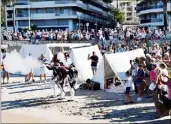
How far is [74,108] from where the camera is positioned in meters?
15.6

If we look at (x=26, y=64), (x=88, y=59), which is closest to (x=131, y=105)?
(x=88, y=59)

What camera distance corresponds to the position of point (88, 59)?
2312cm

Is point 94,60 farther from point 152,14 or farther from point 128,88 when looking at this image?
point 152,14

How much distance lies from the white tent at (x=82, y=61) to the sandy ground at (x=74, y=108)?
2.83 m

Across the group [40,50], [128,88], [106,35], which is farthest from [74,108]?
[106,35]

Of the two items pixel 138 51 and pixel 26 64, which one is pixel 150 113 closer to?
pixel 138 51

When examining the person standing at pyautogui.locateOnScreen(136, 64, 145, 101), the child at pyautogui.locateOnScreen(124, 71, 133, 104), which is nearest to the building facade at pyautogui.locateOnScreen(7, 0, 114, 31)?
the person standing at pyautogui.locateOnScreen(136, 64, 145, 101)

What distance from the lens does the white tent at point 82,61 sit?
894 inches

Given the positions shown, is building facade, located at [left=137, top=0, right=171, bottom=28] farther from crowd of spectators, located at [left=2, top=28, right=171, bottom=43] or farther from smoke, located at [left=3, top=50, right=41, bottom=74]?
smoke, located at [left=3, top=50, right=41, bottom=74]

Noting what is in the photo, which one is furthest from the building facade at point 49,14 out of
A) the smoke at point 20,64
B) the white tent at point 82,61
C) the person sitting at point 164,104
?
the person sitting at point 164,104

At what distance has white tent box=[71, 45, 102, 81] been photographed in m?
22.7

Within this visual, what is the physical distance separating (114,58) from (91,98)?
293 cm

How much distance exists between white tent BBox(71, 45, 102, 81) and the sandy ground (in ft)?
9.29

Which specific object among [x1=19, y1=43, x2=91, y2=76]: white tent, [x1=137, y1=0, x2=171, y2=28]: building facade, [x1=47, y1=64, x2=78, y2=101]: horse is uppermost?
[x1=137, y1=0, x2=171, y2=28]: building facade
